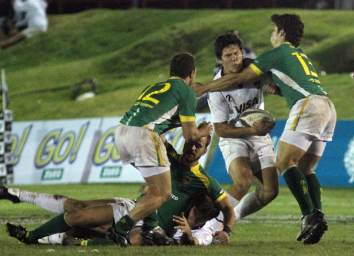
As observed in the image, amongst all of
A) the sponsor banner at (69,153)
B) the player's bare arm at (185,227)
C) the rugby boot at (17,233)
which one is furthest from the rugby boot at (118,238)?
the sponsor banner at (69,153)

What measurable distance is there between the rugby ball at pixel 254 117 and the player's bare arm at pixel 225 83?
0.45m

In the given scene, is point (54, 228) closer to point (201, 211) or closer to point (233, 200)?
point (201, 211)

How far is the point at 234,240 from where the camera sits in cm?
1387

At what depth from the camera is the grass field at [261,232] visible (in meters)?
12.0

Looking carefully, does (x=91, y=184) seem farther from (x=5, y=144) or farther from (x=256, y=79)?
(x=256, y=79)

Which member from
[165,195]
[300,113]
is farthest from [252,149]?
[165,195]

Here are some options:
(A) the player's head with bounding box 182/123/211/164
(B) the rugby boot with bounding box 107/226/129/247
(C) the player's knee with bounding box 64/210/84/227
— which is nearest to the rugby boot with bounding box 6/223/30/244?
(C) the player's knee with bounding box 64/210/84/227

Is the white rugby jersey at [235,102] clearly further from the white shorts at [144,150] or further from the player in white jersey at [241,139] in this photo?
the white shorts at [144,150]

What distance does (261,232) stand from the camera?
15055mm

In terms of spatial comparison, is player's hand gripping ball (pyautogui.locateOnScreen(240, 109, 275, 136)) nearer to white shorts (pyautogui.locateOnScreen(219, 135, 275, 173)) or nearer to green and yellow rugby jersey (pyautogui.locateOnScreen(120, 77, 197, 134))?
white shorts (pyautogui.locateOnScreen(219, 135, 275, 173))

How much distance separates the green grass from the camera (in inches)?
1526

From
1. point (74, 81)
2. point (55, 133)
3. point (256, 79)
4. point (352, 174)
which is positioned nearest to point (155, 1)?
point (74, 81)

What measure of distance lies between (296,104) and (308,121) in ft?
0.77

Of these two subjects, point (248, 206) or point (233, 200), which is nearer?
point (233, 200)
